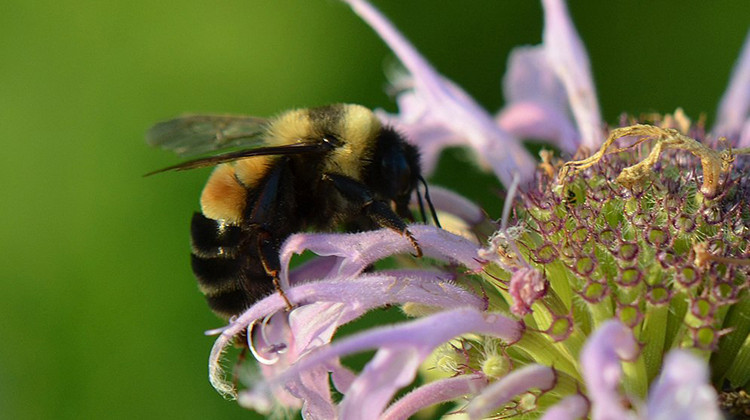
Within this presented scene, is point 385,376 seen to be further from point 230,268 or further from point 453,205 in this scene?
point 453,205

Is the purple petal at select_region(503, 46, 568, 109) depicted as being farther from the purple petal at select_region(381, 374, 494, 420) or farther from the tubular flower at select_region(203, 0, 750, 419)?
the purple petal at select_region(381, 374, 494, 420)

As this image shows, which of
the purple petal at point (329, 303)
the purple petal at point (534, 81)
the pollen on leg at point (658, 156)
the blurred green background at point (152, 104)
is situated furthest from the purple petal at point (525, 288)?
the blurred green background at point (152, 104)

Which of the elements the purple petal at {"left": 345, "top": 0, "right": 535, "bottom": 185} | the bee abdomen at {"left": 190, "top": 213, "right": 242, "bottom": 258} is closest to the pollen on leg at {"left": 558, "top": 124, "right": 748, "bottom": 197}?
the purple petal at {"left": 345, "top": 0, "right": 535, "bottom": 185}

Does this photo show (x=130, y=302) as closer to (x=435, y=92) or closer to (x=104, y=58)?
(x=104, y=58)

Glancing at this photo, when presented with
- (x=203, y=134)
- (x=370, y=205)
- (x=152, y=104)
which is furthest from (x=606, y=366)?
(x=152, y=104)

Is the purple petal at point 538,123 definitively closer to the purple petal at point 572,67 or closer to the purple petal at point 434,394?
the purple petal at point 572,67

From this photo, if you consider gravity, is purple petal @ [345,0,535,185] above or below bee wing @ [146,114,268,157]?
above
